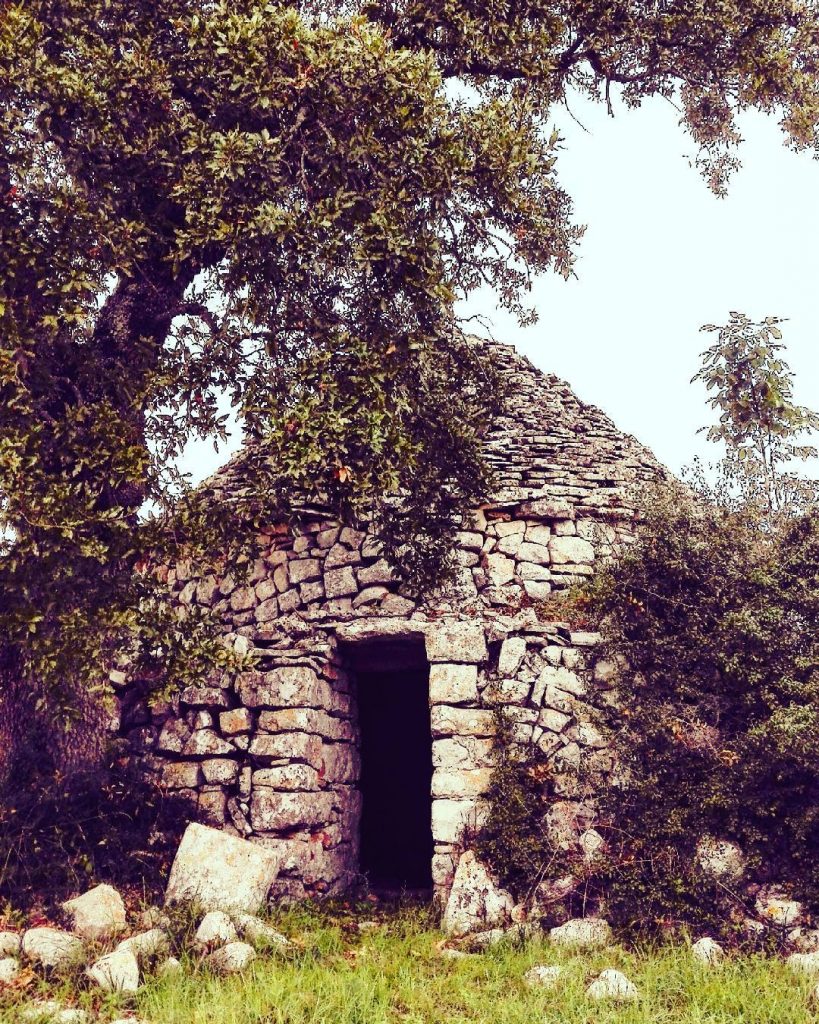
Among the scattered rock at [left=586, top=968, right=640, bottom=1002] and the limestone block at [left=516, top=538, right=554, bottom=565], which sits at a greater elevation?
the limestone block at [left=516, top=538, right=554, bottom=565]

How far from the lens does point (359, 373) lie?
23.7ft

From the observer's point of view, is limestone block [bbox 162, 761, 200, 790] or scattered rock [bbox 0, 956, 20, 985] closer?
scattered rock [bbox 0, 956, 20, 985]

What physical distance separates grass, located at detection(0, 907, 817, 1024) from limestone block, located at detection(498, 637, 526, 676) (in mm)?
2413

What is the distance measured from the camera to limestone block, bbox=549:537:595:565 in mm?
9469

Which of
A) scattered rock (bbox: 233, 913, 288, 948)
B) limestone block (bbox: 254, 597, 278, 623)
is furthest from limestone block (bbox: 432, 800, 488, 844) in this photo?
limestone block (bbox: 254, 597, 278, 623)

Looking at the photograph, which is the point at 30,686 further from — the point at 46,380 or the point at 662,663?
the point at 662,663

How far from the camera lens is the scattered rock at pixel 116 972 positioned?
584cm

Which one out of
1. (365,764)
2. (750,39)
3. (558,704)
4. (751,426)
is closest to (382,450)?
(558,704)

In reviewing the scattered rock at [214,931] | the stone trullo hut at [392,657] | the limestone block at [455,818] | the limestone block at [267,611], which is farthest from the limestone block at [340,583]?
the scattered rock at [214,931]

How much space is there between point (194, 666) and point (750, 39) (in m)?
7.73

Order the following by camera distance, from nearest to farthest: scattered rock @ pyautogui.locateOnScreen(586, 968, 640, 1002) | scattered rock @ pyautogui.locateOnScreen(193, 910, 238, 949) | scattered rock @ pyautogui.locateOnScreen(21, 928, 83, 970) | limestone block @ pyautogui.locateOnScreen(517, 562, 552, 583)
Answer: scattered rock @ pyautogui.locateOnScreen(586, 968, 640, 1002)
scattered rock @ pyautogui.locateOnScreen(21, 928, 83, 970)
scattered rock @ pyautogui.locateOnScreen(193, 910, 238, 949)
limestone block @ pyautogui.locateOnScreen(517, 562, 552, 583)

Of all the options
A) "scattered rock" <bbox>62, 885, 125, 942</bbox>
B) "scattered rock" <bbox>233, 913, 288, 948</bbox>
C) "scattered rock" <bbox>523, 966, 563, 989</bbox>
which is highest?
"scattered rock" <bbox>62, 885, 125, 942</bbox>

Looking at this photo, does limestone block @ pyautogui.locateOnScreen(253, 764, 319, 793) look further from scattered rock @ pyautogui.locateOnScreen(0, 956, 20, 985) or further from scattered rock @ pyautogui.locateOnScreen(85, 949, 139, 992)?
scattered rock @ pyautogui.locateOnScreen(0, 956, 20, 985)

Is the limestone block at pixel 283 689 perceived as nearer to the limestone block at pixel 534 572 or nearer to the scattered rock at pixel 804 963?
the limestone block at pixel 534 572
